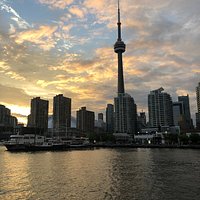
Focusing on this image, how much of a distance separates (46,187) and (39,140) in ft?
469

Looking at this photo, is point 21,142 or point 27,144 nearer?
point 27,144

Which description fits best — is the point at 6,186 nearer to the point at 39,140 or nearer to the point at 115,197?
the point at 115,197

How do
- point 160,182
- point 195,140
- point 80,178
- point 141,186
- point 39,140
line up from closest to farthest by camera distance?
point 141,186
point 160,182
point 80,178
point 39,140
point 195,140

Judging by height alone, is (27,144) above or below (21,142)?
below

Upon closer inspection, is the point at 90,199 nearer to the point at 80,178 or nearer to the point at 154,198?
the point at 154,198

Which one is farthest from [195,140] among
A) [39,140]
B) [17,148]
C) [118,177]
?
[118,177]

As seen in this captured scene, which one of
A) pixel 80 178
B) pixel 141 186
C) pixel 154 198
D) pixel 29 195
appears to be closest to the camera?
pixel 154 198

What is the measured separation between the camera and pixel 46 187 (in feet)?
156

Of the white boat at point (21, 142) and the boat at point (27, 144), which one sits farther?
the boat at point (27, 144)

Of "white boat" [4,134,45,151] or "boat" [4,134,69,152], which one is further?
"boat" [4,134,69,152]

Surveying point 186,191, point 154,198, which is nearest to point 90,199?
point 154,198

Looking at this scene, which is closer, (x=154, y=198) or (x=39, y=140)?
(x=154, y=198)

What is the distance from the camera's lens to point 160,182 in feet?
167

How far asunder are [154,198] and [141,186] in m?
8.45
